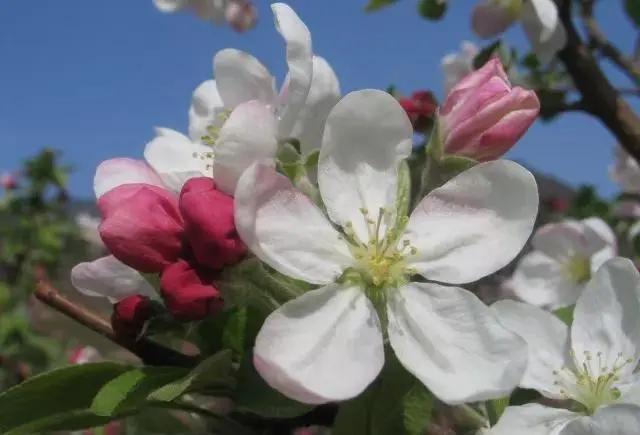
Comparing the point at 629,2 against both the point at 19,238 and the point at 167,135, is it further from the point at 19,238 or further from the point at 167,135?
the point at 19,238

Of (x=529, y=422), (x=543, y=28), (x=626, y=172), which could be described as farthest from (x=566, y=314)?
(x=626, y=172)

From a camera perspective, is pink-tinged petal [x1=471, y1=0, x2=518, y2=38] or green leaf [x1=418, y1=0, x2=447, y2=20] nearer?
pink-tinged petal [x1=471, y1=0, x2=518, y2=38]

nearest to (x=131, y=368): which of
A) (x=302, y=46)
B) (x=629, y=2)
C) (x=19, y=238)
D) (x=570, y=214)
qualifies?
(x=302, y=46)

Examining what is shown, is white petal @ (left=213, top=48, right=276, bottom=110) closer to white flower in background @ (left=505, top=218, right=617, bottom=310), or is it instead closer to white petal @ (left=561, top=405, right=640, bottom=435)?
white petal @ (left=561, top=405, right=640, bottom=435)

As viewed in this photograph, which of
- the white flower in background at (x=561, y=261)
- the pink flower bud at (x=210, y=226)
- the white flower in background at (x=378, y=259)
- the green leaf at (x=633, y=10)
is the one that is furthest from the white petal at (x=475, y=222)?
the green leaf at (x=633, y=10)

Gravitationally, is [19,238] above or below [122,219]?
below

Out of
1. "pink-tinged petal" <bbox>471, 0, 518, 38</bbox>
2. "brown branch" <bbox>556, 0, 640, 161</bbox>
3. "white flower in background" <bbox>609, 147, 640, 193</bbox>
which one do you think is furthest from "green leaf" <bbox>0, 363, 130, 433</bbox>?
"white flower in background" <bbox>609, 147, 640, 193</bbox>
